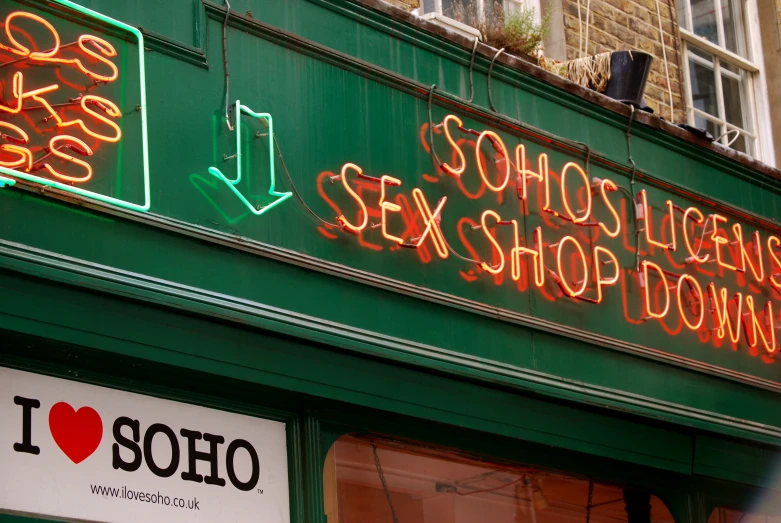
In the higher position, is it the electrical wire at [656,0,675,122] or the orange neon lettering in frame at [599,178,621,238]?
the electrical wire at [656,0,675,122]

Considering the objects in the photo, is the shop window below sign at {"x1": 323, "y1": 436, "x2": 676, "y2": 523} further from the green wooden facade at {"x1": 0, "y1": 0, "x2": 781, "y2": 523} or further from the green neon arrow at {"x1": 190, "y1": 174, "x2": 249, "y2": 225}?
the green neon arrow at {"x1": 190, "y1": 174, "x2": 249, "y2": 225}

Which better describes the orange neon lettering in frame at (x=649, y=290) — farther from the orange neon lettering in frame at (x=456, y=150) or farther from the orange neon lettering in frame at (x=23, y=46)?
the orange neon lettering in frame at (x=23, y=46)

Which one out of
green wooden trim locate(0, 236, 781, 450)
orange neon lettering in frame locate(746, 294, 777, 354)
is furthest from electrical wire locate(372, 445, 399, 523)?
orange neon lettering in frame locate(746, 294, 777, 354)

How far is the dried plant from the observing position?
9148mm

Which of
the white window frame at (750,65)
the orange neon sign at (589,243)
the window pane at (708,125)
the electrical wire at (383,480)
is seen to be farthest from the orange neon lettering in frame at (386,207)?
the white window frame at (750,65)

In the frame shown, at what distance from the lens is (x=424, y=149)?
25.9 feet

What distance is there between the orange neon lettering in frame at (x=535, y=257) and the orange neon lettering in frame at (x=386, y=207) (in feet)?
3.27

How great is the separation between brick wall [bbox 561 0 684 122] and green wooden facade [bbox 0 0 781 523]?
1093 millimetres

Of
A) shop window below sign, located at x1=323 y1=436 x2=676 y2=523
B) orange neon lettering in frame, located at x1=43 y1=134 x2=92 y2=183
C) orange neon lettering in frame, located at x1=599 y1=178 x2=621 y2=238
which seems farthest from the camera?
orange neon lettering in frame, located at x1=599 y1=178 x2=621 y2=238

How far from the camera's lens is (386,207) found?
24.4 feet

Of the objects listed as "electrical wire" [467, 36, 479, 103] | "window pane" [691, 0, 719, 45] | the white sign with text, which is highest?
"window pane" [691, 0, 719, 45]

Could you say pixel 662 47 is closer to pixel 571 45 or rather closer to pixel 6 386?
pixel 571 45

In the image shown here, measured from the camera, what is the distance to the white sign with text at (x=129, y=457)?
5.58 m

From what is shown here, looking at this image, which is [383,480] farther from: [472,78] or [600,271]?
→ [472,78]
